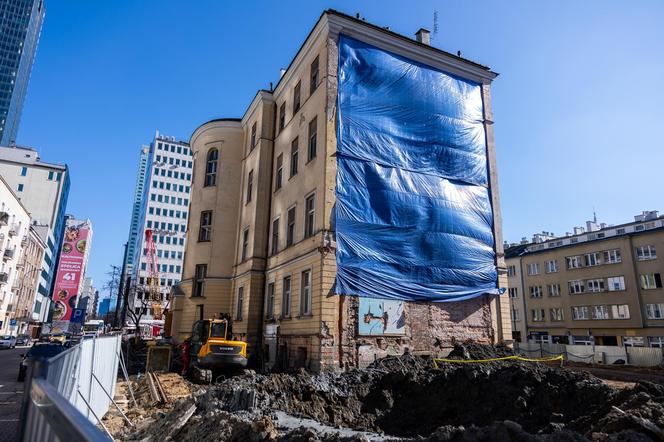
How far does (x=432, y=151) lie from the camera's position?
22.3 metres

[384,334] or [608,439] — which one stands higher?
[384,334]

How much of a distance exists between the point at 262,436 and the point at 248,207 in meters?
21.7

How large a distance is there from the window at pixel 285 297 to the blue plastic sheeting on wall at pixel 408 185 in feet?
15.1

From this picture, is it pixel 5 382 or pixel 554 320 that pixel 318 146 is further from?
pixel 554 320

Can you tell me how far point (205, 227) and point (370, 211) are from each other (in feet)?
51.0

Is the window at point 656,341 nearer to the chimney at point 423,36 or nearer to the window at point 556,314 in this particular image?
the window at point 556,314

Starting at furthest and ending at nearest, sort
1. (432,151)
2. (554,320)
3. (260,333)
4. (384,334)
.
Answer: (554,320), (260,333), (432,151), (384,334)

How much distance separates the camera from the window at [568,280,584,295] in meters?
48.0

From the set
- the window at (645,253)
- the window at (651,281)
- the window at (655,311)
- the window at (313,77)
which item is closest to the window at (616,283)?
the window at (651,281)

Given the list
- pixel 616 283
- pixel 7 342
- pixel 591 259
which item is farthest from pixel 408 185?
pixel 7 342

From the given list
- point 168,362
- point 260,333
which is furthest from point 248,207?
point 168,362

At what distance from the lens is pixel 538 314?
52.3 metres

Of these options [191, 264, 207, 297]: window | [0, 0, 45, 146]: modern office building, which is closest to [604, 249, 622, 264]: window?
[191, 264, 207, 297]: window

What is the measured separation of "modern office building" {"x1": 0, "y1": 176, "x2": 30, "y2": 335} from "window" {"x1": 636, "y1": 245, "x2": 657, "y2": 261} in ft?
235
